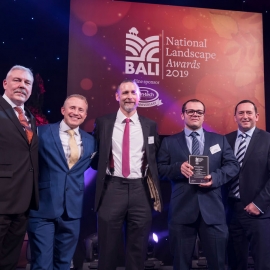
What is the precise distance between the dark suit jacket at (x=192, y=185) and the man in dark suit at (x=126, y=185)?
156 mm

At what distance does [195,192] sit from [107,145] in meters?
0.91

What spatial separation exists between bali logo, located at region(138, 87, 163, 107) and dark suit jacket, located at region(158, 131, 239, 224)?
1.18 m

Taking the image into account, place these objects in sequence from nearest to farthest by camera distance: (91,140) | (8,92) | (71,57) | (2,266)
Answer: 1. (2,266)
2. (8,92)
3. (91,140)
4. (71,57)

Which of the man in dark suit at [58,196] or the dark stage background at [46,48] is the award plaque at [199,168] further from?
the dark stage background at [46,48]

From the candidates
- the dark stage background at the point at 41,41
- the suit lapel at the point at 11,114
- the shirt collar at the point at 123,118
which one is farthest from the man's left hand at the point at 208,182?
the dark stage background at the point at 41,41

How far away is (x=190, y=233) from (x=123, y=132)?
3.62 ft

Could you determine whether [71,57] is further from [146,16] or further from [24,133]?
[24,133]

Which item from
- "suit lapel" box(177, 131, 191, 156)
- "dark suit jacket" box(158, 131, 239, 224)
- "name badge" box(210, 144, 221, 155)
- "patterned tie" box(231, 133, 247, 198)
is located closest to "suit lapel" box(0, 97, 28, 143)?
"dark suit jacket" box(158, 131, 239, 224)

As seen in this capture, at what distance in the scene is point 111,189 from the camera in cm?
284

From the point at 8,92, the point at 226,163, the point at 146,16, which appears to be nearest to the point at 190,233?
the point at 226,163

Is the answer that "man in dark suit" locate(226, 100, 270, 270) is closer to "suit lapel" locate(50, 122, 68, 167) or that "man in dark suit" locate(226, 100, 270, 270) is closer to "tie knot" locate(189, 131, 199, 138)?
"tie knot" locate(189, 131, 199, 138)

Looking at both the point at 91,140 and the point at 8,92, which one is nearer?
the point at 8,92

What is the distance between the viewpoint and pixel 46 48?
14.1 feet

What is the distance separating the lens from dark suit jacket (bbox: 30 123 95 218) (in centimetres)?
269
